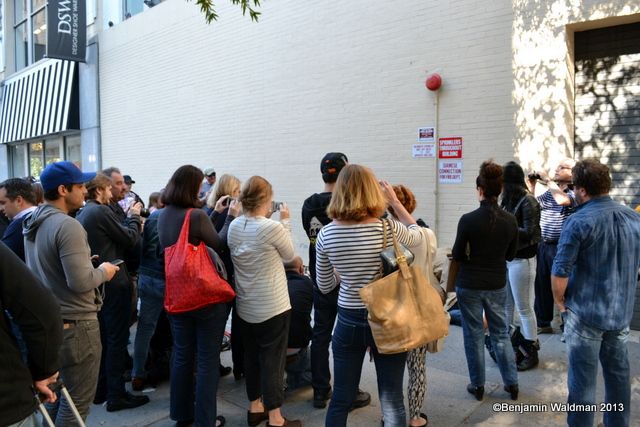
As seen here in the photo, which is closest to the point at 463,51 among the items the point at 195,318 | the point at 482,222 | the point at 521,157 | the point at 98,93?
the point at 521,157

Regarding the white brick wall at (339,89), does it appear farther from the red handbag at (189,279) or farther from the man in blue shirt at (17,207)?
the man in blue shirt at (17,207)

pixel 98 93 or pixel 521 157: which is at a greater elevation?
pixel 98 93

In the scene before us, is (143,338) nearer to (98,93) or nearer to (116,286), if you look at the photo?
(116,286)

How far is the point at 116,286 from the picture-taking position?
3.96 meters

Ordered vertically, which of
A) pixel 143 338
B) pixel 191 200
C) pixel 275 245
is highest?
pixel 191 200

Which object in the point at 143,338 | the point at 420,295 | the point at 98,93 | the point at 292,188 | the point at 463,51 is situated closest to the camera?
the point at 420,295

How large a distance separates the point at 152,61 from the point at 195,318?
939 cm

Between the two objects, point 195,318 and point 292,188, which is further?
point 292,188

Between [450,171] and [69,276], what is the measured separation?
4966 mm

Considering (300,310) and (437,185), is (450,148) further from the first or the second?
(300,310)

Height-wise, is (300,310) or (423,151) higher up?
(423,151)

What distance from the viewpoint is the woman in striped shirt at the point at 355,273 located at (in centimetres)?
274

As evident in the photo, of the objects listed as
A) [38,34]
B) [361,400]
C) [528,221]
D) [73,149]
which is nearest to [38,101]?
[73,149]

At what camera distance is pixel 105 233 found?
3.85m
